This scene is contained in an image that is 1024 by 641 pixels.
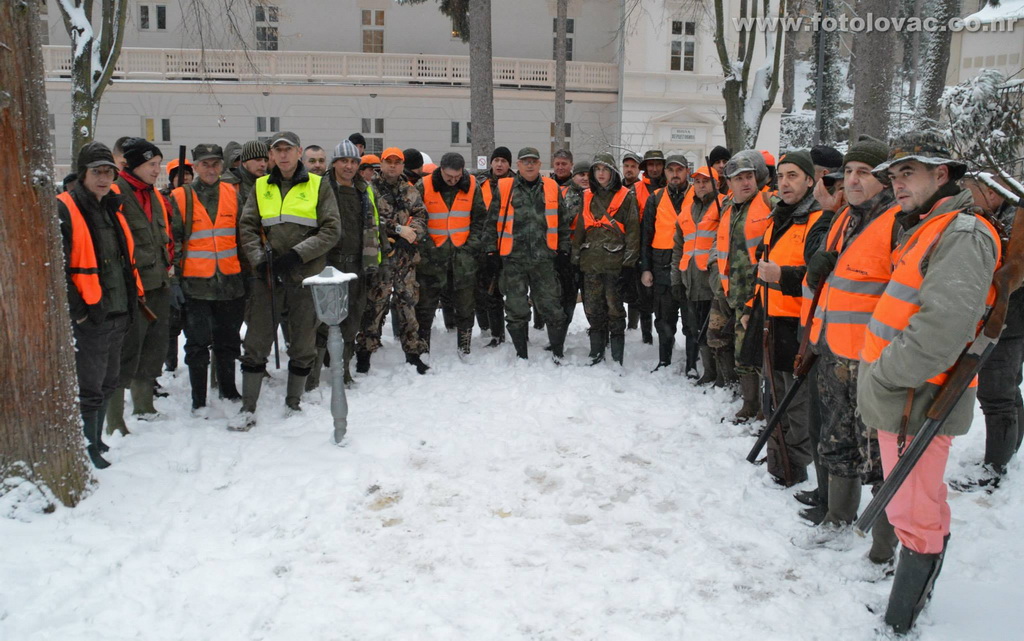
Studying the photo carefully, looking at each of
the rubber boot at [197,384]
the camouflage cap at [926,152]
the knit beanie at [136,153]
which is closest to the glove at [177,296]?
the rubber boot at [197,384]

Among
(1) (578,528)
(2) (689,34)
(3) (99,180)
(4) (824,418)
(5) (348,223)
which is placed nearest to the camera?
(4) (824,418)

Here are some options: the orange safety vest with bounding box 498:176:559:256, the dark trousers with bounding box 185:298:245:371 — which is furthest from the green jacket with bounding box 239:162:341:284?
the orange safety vest with bounding box 498:176:559:256

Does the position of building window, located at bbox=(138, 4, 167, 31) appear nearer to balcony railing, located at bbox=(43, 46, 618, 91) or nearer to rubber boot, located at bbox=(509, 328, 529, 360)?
balcony railing, located at bbox=(43, 46, 618, 91)

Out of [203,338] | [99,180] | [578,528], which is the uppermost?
[99,180]

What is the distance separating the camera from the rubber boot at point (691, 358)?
25.8 ft

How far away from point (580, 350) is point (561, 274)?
887 mm

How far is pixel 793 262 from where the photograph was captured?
4.95 metres

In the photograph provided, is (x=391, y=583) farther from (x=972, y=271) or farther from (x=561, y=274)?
(x=561, y=274)

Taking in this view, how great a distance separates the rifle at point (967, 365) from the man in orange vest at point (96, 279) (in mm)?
4467

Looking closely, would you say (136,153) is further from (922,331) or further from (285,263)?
(922,331)

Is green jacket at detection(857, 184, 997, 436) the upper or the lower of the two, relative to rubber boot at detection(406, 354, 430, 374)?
upper

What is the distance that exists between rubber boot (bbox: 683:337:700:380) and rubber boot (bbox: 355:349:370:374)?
127 inches

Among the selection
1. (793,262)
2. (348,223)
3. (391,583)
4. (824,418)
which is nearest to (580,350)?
(348,223)

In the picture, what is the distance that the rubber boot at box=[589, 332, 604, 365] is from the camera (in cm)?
827
